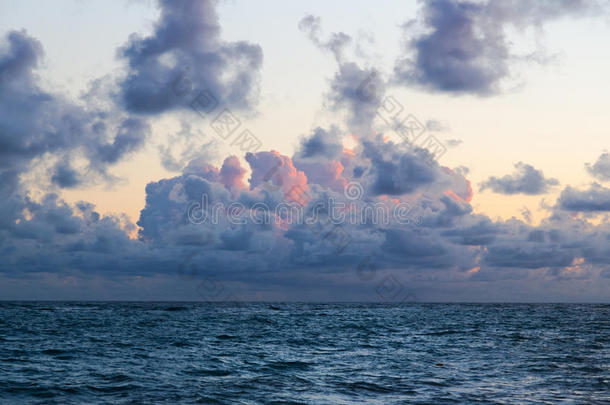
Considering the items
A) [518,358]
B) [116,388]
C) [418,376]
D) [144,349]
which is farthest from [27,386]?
[518,358]

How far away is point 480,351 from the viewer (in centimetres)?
4928

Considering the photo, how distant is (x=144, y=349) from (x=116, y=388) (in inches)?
799

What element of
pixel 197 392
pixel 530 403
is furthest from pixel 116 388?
pixel 530 403

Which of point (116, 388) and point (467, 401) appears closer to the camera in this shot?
point (467, 401)

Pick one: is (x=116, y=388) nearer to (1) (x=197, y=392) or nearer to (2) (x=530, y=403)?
(1) (x=197, y=392)

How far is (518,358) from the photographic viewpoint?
4366cm

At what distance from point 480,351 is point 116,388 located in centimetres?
3275

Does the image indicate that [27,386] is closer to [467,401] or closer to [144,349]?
[144,349]

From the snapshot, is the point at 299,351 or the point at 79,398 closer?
the point at 79,398

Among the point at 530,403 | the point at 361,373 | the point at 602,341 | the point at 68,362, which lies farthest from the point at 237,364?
the point at 602,341

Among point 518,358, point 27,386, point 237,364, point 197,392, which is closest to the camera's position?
point 197,392

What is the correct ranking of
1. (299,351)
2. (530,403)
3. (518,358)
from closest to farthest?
1. (530,403)
2. (518,358)
3. (299,351)

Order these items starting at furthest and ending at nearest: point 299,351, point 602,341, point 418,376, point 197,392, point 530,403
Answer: point 602,341
point 299,351
point 418,376
point 197,392
point 530,403

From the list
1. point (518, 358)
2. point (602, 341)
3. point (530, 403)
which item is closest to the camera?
point (530, 403)
